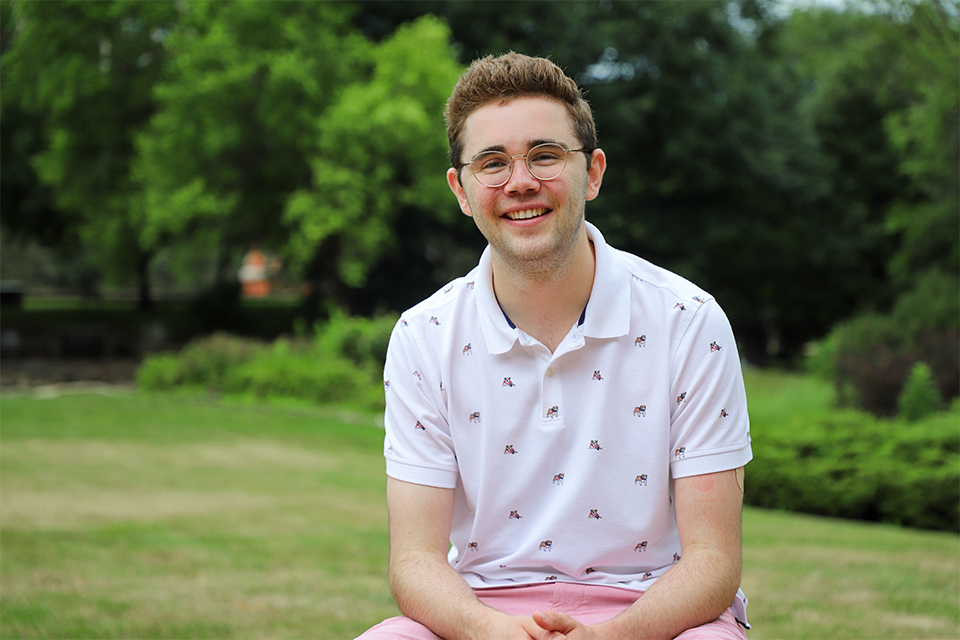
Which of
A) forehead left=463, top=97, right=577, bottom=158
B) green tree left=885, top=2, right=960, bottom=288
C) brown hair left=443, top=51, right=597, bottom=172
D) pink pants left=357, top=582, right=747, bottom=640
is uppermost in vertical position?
green tree left=885, top=2, right=960, bottom=288

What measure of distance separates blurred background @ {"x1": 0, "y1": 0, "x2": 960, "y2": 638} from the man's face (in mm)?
2486

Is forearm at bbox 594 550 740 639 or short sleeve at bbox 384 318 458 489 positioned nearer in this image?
forearm at bbox 594 550 740 639

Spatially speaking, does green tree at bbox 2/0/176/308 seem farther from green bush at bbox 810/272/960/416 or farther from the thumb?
the thumb

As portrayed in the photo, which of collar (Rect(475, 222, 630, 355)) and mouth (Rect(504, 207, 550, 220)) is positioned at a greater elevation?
mouth (Rect(504, 207, 550, 220))

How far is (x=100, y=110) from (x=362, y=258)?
772 centimetres

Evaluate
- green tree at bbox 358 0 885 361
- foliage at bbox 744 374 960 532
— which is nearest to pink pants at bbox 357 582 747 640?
foliage at bbox 744 374 960 532

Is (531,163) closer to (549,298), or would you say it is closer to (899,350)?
(549,298)

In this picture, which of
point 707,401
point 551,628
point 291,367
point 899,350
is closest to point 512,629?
point 551,628

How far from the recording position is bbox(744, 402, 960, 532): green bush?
7.73 meters

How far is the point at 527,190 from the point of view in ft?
7.55

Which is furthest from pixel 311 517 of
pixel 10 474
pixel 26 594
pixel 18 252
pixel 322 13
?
pixel 18 252

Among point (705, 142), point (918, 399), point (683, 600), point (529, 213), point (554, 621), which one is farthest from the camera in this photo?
point (705, 142)

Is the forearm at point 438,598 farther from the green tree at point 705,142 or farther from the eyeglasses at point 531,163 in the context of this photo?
the green tree at point 705,142

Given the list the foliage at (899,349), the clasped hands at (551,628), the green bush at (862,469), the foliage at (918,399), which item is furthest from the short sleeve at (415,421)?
the foliage at (899,349)
